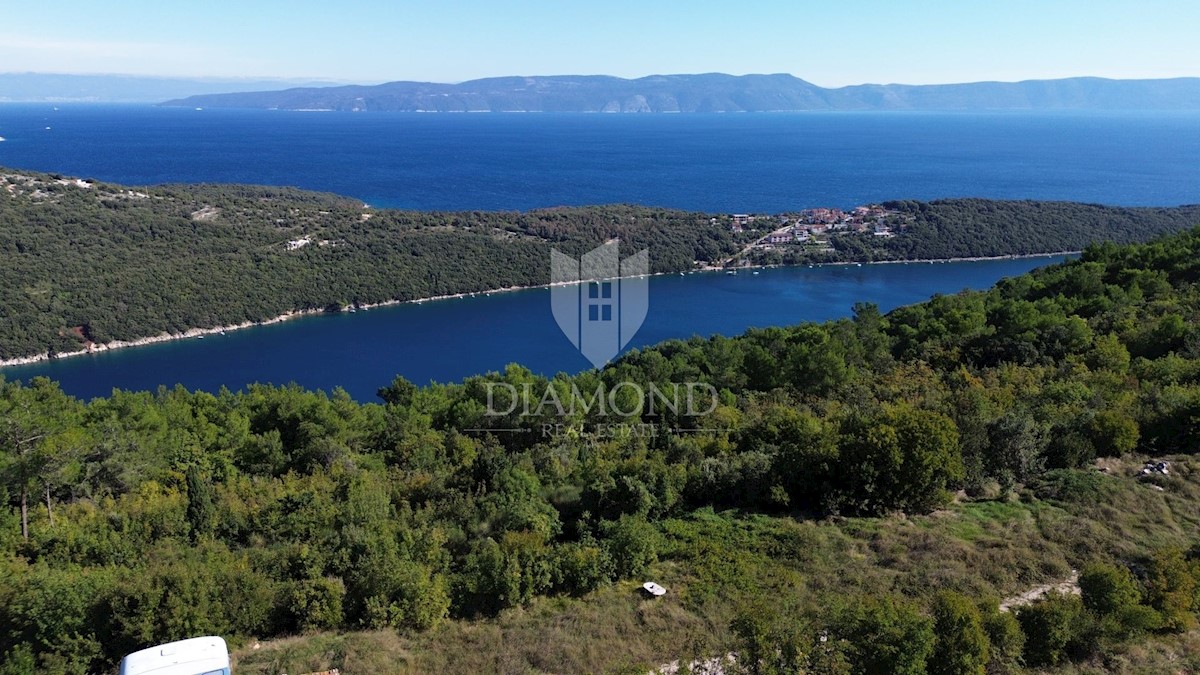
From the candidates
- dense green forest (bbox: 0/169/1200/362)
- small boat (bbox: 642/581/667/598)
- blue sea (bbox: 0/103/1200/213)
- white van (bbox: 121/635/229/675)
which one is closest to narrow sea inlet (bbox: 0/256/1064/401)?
dense green forest (bbox: 0/169/1200/362)

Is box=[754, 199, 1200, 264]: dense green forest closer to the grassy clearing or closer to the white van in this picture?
the grassy clearing

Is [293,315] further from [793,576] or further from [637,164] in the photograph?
[637,164]

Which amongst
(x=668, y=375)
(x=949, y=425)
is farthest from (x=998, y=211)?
(x=949, y=425)

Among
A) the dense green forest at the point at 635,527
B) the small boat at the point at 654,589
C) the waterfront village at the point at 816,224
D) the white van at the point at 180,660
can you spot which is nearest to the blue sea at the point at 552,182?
the waterfront village at the point at 816,224

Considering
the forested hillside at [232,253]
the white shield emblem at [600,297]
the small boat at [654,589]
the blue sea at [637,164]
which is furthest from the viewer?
the blue sea at [637,164]

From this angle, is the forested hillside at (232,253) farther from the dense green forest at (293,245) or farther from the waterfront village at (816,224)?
the waterfront village at (816,224)
